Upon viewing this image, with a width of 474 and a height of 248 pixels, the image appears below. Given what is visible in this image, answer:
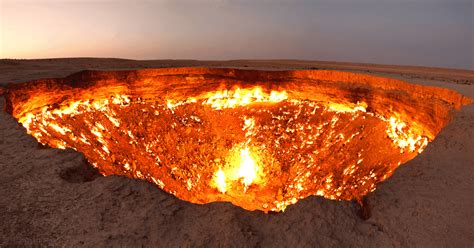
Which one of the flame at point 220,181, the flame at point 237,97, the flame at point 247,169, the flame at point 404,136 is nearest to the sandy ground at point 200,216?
the flame at point 404,136

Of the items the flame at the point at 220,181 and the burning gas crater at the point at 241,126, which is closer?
the burning gas crater at the point at 241,126

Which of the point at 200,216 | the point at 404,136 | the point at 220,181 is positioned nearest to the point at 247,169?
the point at 220,181

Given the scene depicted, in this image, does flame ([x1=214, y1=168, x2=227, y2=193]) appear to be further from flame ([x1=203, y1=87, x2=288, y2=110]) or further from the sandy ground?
the sandy ground

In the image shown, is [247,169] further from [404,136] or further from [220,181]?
[404,136]

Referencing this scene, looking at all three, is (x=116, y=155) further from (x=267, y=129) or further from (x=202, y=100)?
(x=267, y=129)

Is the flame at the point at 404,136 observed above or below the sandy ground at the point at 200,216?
below

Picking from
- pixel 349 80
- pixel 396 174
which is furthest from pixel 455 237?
pixel 349 80

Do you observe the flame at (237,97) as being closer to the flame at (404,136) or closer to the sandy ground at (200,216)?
the flame at (404,136)
